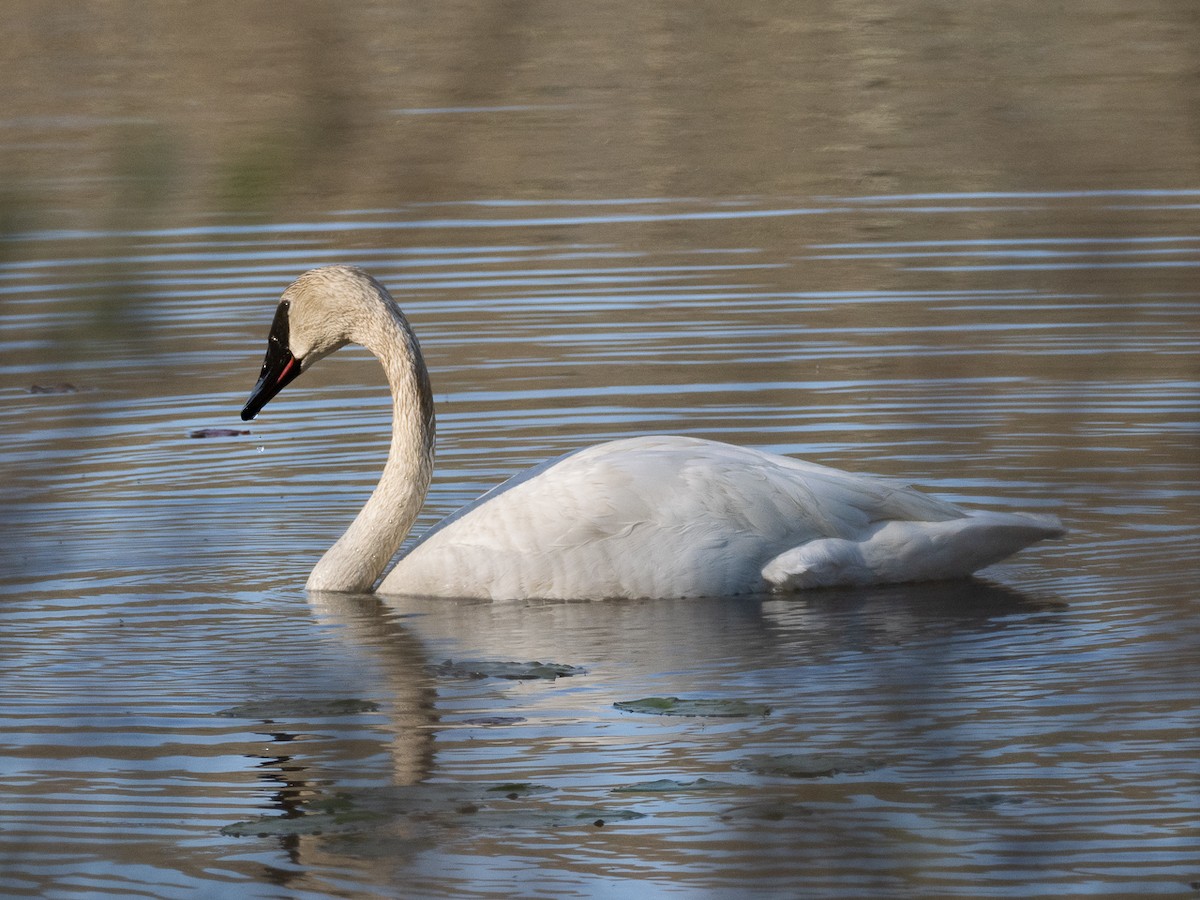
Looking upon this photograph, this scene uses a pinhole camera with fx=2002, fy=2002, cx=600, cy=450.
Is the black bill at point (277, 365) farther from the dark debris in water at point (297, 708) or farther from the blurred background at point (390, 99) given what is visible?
the blurred background at point (390, 99)

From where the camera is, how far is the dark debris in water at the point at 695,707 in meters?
5.43

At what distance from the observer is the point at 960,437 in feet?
29.4

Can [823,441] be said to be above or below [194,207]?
below

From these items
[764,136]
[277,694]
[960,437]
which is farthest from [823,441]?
[764,136]

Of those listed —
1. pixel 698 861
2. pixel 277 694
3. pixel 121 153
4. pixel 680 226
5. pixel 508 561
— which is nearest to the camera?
pixel 121 153

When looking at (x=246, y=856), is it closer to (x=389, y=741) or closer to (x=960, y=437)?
(x=389, y=741)

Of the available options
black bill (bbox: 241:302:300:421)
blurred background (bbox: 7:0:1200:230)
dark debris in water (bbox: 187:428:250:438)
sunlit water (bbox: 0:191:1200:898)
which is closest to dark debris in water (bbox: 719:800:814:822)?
sunlit water (bbox: 0:191:1200:898)

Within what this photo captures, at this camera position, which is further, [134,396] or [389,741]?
[389,741]

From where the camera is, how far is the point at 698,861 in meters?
4.14

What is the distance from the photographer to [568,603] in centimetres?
693


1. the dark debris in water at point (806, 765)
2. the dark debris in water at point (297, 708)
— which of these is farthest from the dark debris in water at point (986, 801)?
the dark debris in water at point (297, 708)

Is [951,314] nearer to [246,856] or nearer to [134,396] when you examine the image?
[246,856]

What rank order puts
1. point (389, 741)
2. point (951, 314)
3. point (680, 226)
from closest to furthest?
point (389, 741) < point (951, 314) < point (680, 226)

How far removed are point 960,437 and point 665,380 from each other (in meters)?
1.83
